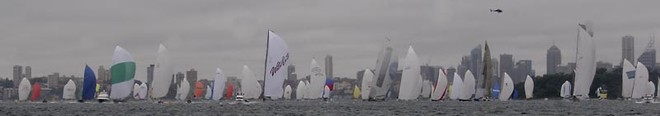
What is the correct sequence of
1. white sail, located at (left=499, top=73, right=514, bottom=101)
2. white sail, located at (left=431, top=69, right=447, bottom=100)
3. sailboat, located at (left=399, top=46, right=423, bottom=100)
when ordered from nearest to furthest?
sailboat, located at (left=399, top=46, right=423, bottom=100) → white sail, located at (left=431, top=69, right=447, bottom=100) → white sail, located at (left=499, top=73, right=514, bottom=101)

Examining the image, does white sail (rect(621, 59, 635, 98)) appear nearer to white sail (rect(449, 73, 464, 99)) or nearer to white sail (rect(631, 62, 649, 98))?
white sail (rect(631, 62, 649, 98))

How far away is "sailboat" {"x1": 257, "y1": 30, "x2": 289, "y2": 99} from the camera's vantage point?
3725 inches

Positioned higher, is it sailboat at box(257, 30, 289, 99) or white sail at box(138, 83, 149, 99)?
sailboat at box(257, 30, 289, 99)

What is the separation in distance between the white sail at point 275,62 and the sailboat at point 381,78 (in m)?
55.5

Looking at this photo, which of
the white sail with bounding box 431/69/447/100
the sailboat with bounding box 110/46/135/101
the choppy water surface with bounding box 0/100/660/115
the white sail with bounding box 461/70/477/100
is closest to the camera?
the choppy water surface with bounding box 0/100/660/115

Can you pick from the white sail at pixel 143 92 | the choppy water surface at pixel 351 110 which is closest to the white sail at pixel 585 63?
the choppy water surface at pixel 351 110

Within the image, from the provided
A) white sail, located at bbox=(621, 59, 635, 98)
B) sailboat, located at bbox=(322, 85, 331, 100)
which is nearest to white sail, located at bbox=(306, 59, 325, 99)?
sailboat, located at bbox=(322, 85, 331, 100)

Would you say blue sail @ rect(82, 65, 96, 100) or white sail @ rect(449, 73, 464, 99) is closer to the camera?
blue sail @ rect(82, 65, 96, 100)

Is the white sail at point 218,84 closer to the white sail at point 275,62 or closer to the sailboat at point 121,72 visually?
the sailboat at point 121,72

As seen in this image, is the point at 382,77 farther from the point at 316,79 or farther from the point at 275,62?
the point at 275,62

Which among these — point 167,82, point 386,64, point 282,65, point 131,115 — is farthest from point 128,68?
point 131,115

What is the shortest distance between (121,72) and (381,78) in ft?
109

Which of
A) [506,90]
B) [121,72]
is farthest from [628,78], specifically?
[121,72]

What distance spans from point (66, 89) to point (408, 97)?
5843 centimetres
